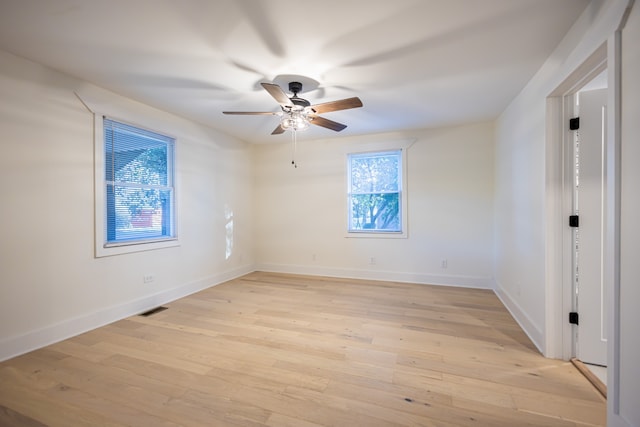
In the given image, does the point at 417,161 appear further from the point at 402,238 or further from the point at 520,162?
the point at 520,162

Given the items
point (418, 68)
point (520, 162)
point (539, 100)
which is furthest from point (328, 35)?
point (520, 162)

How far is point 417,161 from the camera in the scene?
430cm

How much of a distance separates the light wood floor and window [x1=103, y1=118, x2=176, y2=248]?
3.42ft

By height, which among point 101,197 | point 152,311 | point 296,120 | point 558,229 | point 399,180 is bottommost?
point 152,311

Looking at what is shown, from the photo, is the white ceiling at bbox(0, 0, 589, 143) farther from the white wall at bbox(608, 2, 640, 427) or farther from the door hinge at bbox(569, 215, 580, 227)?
the door hinge at bbox(569, 215, 580, 227)

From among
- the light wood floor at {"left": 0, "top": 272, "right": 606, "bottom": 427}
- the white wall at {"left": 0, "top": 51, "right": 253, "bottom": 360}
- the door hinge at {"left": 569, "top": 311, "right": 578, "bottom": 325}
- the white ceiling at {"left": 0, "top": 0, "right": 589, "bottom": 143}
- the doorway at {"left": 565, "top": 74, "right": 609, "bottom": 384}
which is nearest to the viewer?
the light wood floor at {"left": 0, "top": 272, "right": 606, "bottom": 427}

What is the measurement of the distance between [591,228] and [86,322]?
4.56m

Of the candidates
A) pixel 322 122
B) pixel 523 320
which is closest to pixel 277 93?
pixel 322 122

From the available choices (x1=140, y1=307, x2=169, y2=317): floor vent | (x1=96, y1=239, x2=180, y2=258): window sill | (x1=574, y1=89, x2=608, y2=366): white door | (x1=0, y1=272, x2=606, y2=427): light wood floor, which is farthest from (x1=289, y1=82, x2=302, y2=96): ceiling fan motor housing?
(x1=140, y1=307, x2=169, y2=317): floor vent

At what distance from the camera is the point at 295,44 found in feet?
6.61

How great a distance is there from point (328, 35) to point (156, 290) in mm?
3484

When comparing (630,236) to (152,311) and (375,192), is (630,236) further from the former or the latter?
(152,311)

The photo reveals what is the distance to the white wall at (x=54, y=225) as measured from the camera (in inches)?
86.0

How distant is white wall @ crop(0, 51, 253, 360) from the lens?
7.17ft
